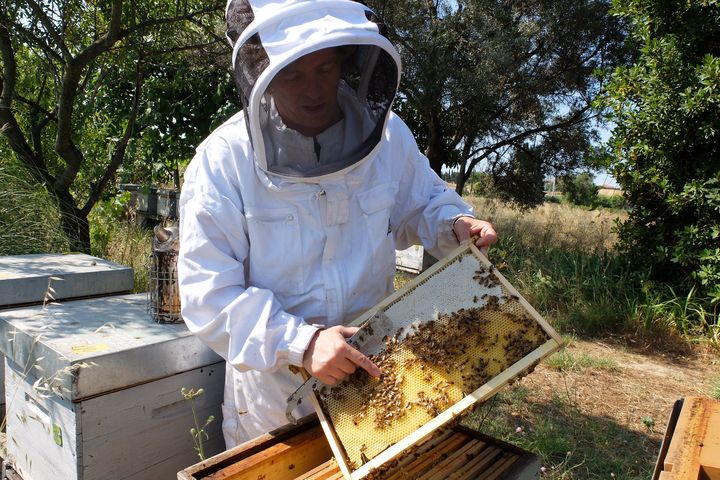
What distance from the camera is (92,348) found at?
179 cm

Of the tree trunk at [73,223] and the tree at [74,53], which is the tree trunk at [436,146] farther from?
the tree trunk at [73,223]

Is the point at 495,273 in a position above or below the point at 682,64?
below

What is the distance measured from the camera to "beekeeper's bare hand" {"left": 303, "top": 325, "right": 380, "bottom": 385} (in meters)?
Result: 1.48

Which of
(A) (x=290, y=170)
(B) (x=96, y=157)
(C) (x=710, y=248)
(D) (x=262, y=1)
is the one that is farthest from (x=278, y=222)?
(B) (x=96, y=157)

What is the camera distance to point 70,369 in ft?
5.39

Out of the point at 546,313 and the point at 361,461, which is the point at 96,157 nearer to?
the point at 546,313

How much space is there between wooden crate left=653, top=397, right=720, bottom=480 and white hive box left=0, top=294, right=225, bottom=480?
4.89ft

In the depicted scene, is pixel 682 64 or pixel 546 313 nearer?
pixel 682 64

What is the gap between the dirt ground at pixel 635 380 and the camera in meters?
4.15

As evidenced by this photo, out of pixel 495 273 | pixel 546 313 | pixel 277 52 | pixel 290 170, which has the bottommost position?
pixel 546 313

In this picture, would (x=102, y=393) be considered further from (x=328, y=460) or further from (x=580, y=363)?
(x=580, y=363)

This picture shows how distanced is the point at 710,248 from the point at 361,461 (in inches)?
199

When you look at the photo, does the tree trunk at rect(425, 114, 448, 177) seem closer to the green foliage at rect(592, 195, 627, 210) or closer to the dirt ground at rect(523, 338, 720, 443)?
the green foliage at rect(592, 195, 627, 210)

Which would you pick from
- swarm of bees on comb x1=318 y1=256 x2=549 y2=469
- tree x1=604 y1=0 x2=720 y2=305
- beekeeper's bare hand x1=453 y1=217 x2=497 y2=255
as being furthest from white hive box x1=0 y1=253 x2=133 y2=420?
tree x1=604 y1=0 x2=720 y2=305
